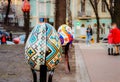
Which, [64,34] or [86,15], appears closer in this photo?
[64,34]

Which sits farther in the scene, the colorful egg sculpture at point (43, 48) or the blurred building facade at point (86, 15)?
the blurred building facade at point (86, 15)

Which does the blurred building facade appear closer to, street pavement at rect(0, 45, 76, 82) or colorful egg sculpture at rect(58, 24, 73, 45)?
street pavement at rect(0, 45, 76, 82)

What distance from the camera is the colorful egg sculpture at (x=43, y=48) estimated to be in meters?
5.00

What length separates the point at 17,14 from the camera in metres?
72.5

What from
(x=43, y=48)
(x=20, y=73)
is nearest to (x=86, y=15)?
(x=20, y=73)

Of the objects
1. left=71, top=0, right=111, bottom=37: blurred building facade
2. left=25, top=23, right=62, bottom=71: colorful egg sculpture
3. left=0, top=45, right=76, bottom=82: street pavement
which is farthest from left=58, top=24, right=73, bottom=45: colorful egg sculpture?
left=71, top=0, right=111, bottom=37: blurred building facade

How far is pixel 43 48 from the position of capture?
499 cm

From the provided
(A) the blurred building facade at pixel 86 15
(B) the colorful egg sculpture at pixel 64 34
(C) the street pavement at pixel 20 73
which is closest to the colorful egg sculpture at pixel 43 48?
(B) the colorful egg sculpture at pixel 64 34

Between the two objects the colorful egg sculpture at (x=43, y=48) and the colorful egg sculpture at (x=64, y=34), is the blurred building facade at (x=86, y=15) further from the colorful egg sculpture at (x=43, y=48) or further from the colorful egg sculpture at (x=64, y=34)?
the colorful egg sculpture at (x=43, y=48)

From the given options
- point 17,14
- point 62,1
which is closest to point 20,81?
point 62,1

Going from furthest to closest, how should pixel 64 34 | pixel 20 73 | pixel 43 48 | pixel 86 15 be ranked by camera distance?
1. pixel 86 15
2. pixel 20 73
3. pixel 64 34
4. pixel 43 48

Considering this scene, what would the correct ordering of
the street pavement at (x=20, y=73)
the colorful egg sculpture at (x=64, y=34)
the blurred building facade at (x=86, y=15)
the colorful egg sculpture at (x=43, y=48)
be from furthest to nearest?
the blurred building facade at (x=86, y=15) → the street pavement at (x=20, y=73) → the colorful egg sculpture at (x=64, y=34) → the colorful egg sculpture at (x=43, y=48)

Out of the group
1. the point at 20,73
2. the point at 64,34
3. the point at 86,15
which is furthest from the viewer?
the point at 86,15

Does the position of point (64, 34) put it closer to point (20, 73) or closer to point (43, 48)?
point (20, 73)
